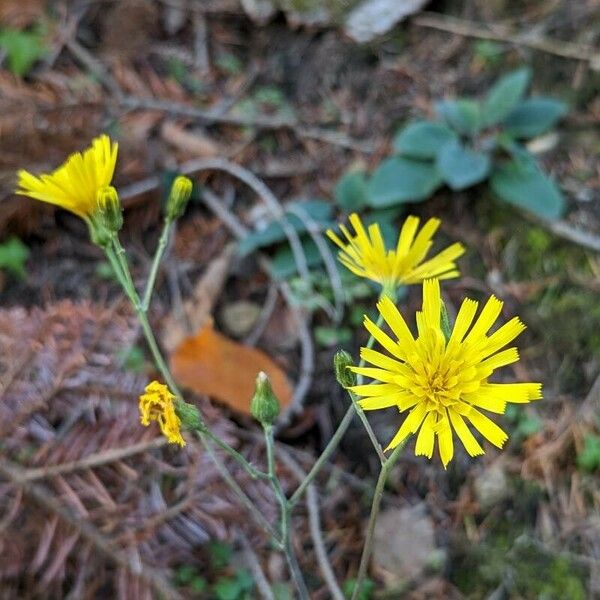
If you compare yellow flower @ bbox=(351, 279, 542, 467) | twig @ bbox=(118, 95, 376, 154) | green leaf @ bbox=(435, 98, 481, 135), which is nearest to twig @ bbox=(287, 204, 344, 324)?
twig @ bbox=(118, 95, 376, 154)

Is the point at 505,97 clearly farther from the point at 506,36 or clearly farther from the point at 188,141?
the point at 188,141

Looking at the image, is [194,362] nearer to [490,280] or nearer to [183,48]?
[490,280]

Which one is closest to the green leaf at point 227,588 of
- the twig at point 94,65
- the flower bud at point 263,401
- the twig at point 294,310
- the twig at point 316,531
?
the twig at point 316,531

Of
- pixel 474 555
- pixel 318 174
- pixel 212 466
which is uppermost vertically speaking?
pixel 318 174

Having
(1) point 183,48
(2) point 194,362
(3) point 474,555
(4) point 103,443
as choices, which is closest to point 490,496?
(3) point 474,555

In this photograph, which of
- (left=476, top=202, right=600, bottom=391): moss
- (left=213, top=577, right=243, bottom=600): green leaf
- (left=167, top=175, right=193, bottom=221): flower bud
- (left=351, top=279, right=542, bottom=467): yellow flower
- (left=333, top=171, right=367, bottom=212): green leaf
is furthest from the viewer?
(left=333, top=171, right=367, bottom=212): green leaf

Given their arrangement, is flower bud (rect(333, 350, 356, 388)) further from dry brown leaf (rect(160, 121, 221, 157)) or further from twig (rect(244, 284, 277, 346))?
dry brown leaf (rect(160, 121, 221, 157))

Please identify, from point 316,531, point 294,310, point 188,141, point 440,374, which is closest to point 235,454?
point 440,374
